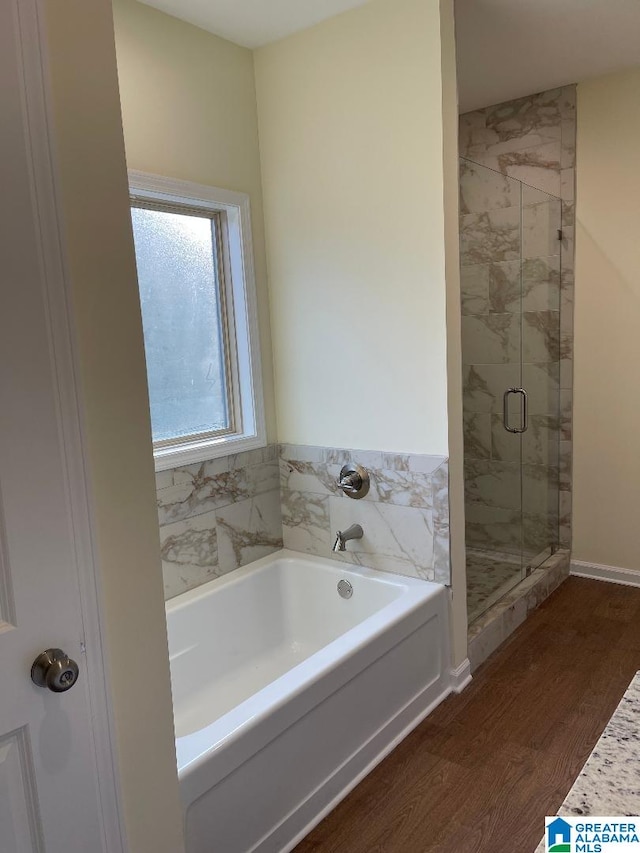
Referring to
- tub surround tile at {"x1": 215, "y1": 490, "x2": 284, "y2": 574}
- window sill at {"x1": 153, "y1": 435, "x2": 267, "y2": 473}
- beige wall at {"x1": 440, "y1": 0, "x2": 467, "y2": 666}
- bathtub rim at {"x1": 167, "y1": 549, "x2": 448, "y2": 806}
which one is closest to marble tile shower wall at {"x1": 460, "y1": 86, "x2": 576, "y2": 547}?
beige wall at {"x1": 440, "y1": 0, "x2": 467, "y2": 666}

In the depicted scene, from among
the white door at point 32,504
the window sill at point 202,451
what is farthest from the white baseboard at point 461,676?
the white door at point 32,504

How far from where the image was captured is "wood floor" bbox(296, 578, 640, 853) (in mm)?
1948

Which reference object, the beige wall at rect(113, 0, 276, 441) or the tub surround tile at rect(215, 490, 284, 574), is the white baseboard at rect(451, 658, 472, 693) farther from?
the beige wall at rect(113, 0, 276, 441)

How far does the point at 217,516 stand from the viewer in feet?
9.27

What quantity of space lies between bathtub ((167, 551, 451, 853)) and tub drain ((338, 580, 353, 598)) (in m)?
0.02

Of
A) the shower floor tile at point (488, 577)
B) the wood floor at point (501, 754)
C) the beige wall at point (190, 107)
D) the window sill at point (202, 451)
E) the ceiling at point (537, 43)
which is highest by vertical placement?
the ceiling at point (537, 43)

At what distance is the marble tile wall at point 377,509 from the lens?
262cm

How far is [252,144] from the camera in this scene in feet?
9.45

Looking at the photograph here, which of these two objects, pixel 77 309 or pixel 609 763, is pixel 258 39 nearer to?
pixel 77 309

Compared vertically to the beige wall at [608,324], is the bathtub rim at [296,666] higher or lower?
lower

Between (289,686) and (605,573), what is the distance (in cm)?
250

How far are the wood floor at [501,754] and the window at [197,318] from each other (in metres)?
1.40

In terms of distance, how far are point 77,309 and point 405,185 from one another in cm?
167

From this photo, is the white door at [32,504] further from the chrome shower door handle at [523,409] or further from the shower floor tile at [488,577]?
the chrome shower door handle at [523,409]
